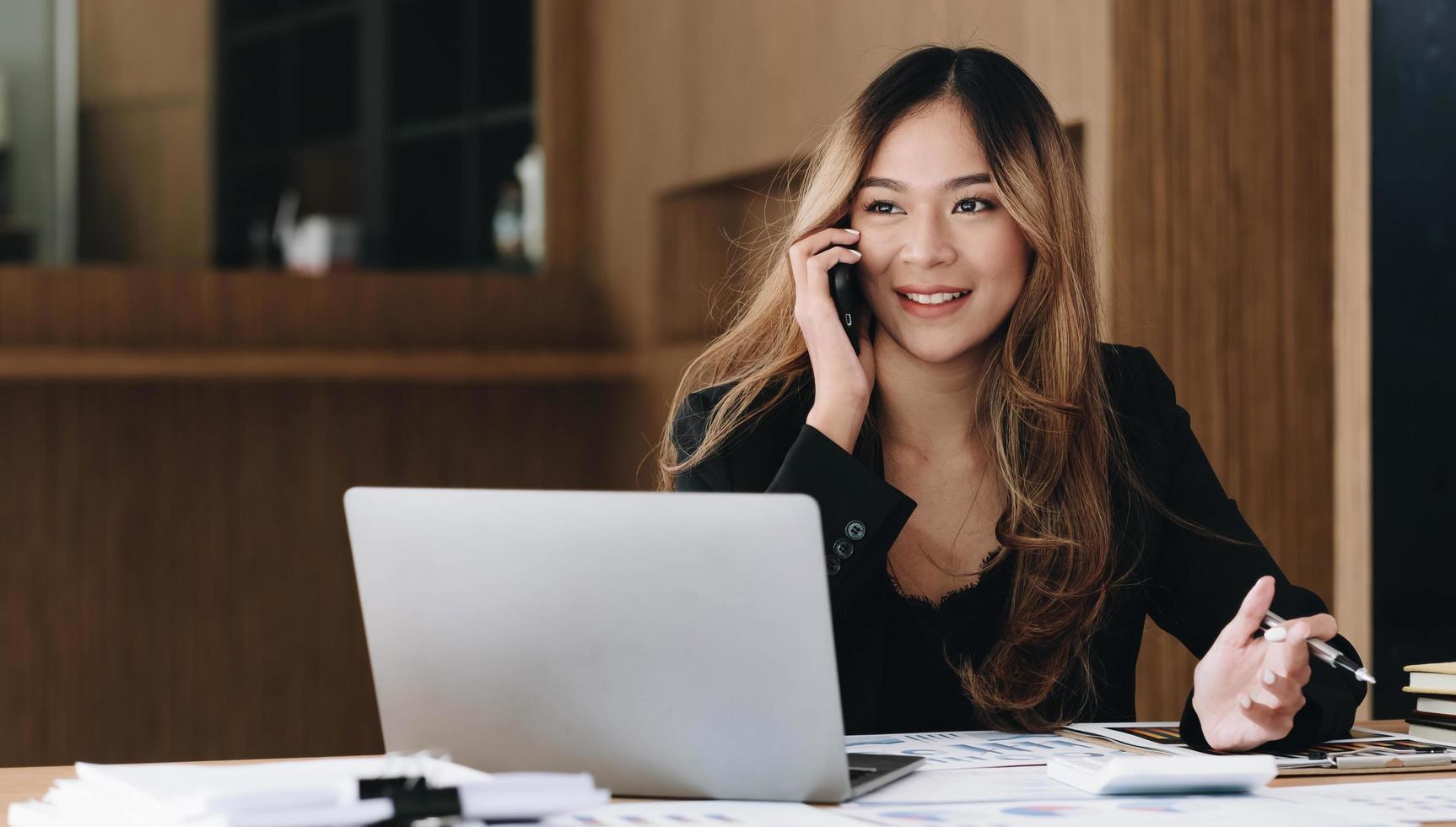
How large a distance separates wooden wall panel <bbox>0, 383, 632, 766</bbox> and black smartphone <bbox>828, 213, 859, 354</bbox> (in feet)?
6.85

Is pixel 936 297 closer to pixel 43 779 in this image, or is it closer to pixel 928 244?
pixel 928 244

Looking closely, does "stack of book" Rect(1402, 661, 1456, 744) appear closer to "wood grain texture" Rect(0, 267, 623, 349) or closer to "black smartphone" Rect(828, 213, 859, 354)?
"black smartphone" Rect(828, 213, 859, 354)

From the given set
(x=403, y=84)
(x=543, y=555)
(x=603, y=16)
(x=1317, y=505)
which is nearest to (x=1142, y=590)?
(x=543, y=555)

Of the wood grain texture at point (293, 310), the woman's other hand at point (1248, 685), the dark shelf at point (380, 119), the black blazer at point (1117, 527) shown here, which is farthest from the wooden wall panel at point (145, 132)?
the woman's other hand at point (1248, 685)

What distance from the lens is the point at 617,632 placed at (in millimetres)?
990

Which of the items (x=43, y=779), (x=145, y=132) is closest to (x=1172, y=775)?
(x=43, y=779)

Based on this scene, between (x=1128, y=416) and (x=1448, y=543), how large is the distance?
810 mm

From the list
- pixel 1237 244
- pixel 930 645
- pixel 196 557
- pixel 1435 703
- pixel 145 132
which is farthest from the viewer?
pixel 145 132

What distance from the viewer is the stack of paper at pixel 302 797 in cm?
86

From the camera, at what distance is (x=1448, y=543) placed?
7.30 ft

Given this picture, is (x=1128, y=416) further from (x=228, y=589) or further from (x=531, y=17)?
(x=531, y=17)

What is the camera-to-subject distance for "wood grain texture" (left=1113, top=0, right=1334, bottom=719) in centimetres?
239

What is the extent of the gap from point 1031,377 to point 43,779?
1.00 meters

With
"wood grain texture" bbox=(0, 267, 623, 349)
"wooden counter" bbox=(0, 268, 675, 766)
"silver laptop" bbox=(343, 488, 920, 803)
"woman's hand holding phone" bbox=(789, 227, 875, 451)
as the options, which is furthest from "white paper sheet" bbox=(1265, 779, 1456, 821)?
"wood grain texture" bbox=(0, 267, 623, 349)
